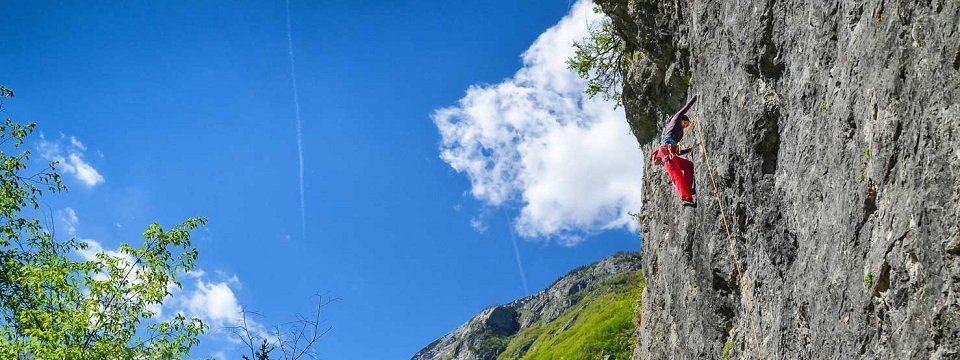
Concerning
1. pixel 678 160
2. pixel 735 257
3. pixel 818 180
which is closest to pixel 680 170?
pixel 678 160

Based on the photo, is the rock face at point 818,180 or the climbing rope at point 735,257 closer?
the rock face at point 818,180

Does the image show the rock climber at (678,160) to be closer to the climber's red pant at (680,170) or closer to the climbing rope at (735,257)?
the climber's red pant at (680,170)

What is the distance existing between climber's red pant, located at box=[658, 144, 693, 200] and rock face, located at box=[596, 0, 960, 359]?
16.6 inches

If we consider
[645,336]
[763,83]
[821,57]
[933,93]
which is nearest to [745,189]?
[763,83]

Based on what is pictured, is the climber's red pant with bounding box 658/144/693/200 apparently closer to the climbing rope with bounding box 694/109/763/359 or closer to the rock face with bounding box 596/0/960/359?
the rock face with bounding box 596/0/960/359

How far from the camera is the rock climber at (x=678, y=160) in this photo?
50.5ft

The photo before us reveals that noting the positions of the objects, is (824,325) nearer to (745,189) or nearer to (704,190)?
(745,189)

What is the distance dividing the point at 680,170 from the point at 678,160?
276 millimetres

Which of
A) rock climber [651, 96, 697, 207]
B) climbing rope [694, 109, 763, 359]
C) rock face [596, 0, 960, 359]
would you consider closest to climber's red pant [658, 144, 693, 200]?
rock climber [651, 96, 697, 207]

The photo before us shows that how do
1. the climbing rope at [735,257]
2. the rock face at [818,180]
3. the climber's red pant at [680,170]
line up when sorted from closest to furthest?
the rock face at [818,180] < the climbing rope at [735,257] < the climber's red pant at [680,170]

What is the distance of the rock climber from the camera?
50.5ft

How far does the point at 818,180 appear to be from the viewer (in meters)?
9.61

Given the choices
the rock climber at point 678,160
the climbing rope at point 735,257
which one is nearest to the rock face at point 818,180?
the climbing rope at point 735,257

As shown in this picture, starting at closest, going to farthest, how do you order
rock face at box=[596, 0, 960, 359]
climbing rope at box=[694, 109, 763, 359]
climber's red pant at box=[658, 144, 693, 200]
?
rock face at box=[596, 0, 960, 359]
climbing rope at box=[694, 109, 763, 359]
climber's red pant at box=[658, 144, 693, 200]
